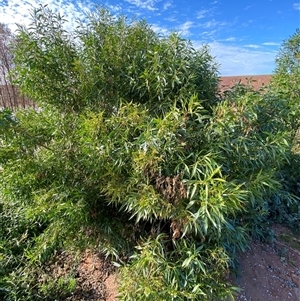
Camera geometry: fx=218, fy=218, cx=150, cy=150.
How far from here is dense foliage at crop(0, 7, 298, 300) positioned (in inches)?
50.2

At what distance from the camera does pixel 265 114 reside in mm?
1596

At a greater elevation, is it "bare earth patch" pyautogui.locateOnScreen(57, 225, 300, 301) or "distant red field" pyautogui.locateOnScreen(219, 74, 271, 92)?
"distant red field" pyautogui.locateOnScreen(219, 74, 271, 92)

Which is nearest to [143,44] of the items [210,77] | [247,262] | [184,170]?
[210,77]

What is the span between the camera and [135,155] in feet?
4.23

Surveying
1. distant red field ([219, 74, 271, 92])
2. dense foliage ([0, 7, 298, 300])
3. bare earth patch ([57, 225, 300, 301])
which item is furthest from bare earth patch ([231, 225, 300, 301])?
distant red field ([219, 74, 271, 92])

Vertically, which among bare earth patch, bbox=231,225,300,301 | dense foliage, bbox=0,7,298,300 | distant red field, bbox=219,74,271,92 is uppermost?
distant red field, bbox=219,74,271,92

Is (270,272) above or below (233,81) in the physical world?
below

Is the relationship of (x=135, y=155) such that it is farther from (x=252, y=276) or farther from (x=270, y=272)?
(x=270, y=272)

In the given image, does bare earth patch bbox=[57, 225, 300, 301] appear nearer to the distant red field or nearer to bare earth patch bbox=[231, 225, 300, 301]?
bare earth patch bbox=[231, 225, 300, 301]

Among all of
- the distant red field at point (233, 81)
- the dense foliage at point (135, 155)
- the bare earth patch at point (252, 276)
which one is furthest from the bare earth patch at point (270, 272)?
the distant red field at point (233, 81)

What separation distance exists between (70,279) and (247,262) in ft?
5.35

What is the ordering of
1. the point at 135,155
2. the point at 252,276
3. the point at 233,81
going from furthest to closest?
the point at 252,276
the point at 233,81
the point at 135,155

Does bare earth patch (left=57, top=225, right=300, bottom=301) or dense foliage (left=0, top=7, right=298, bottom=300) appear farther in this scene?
bare earth patch (left=57, top=225, right=300, bottom=301)

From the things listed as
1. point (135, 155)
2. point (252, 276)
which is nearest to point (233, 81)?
point (135, 155)
